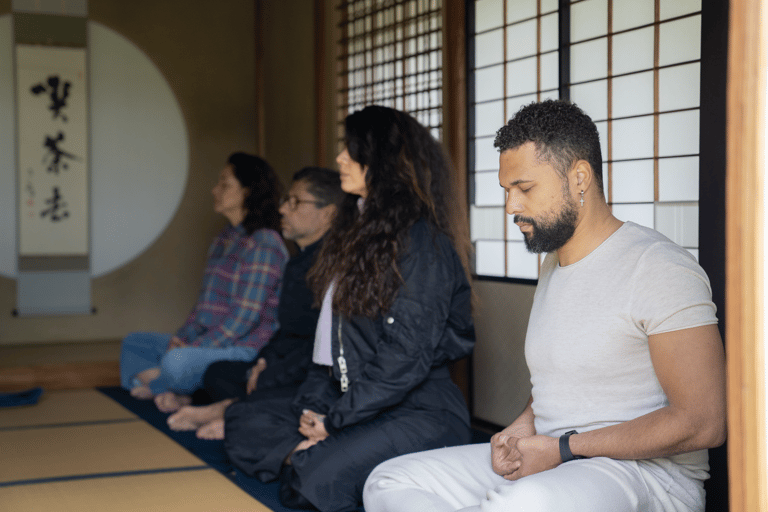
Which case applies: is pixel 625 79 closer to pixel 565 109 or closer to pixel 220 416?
pixel 565 109

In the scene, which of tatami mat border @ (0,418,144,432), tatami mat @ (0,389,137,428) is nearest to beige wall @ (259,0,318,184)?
tatami mat @ (0,389,137,428)

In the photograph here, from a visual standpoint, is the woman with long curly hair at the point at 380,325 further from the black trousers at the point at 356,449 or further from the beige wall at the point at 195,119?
the beige wall at the point at 195,119

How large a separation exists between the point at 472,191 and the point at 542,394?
1965 mm

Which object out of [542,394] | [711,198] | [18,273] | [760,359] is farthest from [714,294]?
[18,273]

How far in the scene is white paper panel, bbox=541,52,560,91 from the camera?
3273 mm

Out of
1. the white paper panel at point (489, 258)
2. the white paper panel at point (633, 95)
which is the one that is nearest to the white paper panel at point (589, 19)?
the white paper panel at point (633, 95)

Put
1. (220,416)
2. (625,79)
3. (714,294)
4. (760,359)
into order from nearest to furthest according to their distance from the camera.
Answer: (760,359) → (714,294) → (625,79) → (220,416)

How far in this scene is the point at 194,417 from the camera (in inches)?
146

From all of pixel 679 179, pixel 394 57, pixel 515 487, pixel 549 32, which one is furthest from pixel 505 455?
pixel 394 57

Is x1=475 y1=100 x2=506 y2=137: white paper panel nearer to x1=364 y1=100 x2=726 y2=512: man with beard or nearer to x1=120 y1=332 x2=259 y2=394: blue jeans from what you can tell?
x1=120 y1=332 x2=259 y2=394: blue jeans

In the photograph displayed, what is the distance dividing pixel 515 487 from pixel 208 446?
2.10m

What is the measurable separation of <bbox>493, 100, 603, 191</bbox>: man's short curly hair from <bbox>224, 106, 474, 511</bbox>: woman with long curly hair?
0.85 metres

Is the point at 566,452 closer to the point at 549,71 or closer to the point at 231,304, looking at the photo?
the point at 549,71

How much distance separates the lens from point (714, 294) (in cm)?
244
